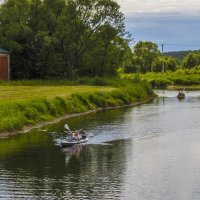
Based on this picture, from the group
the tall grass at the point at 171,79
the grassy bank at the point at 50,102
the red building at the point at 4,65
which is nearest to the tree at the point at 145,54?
the tall grass at the point at 171,79

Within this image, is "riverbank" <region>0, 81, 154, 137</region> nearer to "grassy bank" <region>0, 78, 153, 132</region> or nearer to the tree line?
"grassy bank" <region>0, 78, 153, 132</region>

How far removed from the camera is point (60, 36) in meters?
91.7

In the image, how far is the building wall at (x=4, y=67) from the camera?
85262mm

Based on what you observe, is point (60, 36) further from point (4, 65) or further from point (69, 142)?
point (69, 142)

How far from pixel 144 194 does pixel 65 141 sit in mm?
14255

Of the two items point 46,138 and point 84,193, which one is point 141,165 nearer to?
point 84,193

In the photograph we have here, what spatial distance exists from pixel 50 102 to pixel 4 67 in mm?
32738

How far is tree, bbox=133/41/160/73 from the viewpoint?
613 ft

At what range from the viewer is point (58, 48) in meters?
93.3

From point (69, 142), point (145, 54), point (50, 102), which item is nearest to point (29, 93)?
point (50, 102)

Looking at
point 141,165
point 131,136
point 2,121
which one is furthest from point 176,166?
point 2,121

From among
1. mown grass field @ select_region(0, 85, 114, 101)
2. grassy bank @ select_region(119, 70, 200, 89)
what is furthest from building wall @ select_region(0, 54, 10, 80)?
grassy bank @ select_region(119, 70, 200, 89)

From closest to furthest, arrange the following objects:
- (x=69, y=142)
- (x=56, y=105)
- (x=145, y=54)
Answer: (x=69, y=142) → (x=56, y=105) → (x=145, y=54)

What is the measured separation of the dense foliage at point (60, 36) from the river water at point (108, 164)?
41.7 m
